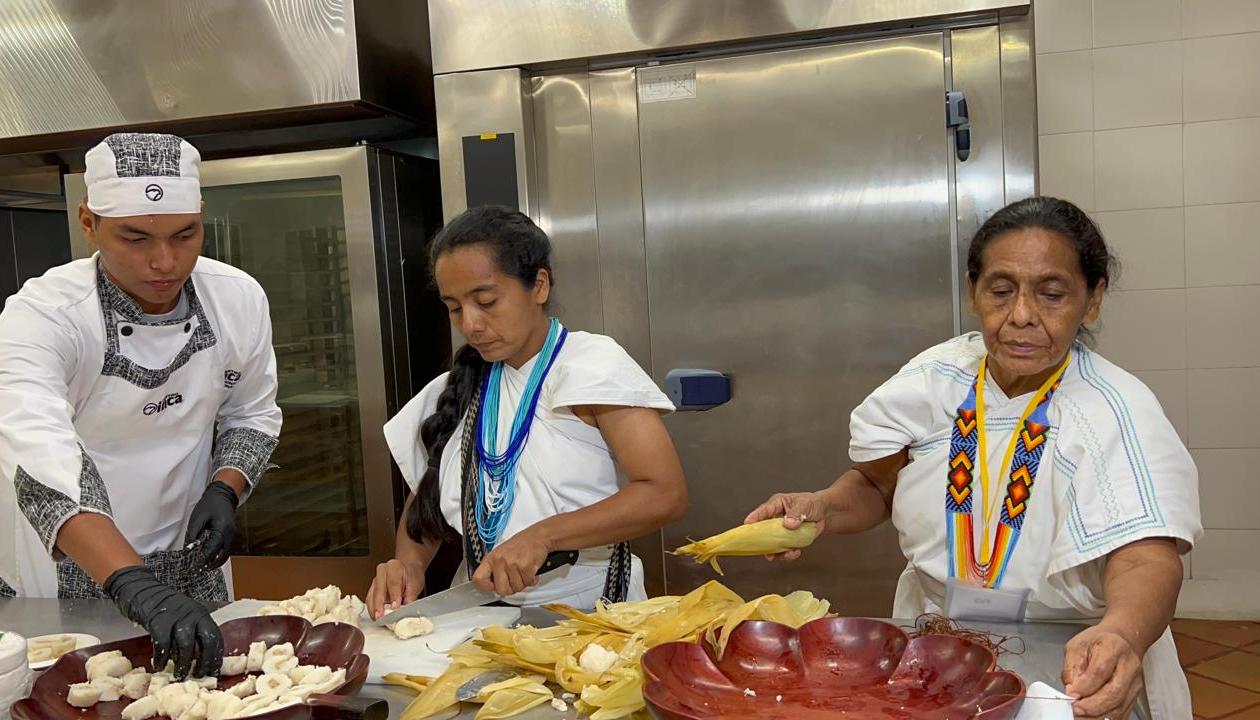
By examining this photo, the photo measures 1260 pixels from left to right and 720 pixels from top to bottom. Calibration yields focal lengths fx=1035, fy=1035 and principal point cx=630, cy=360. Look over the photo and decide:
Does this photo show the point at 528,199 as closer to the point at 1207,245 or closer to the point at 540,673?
the point at 540,673

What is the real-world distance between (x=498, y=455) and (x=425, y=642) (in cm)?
49

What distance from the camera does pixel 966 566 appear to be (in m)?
1.74

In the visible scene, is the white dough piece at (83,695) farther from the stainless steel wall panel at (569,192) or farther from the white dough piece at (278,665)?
the stainless steel wall panel at (569,192)

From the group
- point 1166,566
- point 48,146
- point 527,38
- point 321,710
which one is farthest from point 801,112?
point 48,146

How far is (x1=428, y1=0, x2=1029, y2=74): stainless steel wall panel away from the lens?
9.12 feet

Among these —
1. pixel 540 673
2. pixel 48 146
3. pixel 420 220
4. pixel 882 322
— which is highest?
pixel 48 146

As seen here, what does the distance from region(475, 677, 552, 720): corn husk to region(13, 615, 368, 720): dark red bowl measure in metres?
0.16

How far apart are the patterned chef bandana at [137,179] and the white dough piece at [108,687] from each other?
2.99 ft

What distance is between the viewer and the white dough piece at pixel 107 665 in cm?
148

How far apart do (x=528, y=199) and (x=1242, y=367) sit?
8.73ft

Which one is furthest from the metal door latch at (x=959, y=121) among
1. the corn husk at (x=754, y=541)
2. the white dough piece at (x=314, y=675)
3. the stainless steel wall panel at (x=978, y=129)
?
the white dough piece at (x=314, y=675)

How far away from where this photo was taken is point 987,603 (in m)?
1.63

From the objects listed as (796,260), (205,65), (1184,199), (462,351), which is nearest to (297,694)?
(462,351)

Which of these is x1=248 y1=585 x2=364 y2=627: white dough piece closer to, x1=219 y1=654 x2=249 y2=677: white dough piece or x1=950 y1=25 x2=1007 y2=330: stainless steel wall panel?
x1=219 y1=654 x2=249 y2=677: white dough piece
